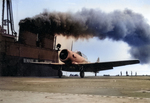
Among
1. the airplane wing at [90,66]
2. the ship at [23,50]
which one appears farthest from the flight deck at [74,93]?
the ship at [23,50]

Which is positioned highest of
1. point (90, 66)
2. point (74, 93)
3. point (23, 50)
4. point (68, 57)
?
point (23, 50)

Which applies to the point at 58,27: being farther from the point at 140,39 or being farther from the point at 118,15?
the point at 140,39

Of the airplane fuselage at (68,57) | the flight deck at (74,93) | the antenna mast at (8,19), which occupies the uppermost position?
the antenna mast at (8,19)

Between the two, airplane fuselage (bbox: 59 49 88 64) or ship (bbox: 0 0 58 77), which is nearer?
airplane fuselage (bbox: 59 49 88 64)

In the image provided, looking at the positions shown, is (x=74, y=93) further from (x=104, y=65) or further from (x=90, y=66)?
(x=90, y=66)

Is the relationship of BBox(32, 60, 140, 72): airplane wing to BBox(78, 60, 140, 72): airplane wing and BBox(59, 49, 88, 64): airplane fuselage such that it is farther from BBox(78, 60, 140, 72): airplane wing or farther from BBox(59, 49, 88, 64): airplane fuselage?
BBox(59, 49, 88, 64): airplane fuselage

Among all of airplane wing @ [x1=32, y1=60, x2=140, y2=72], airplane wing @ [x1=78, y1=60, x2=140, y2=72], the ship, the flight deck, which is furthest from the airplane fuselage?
the flight deck

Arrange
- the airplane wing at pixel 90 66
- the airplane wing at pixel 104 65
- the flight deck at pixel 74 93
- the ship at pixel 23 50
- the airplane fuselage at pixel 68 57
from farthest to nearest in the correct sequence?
the ship at pixel 23 50 → the airplane wing at pixel 90 66 → the airplane fuselage at pixel 68 57 → the airplane wing at pixel 104 65 → the flight deck at pixel 74 93

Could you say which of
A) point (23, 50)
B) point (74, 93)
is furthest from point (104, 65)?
point (74, 93)

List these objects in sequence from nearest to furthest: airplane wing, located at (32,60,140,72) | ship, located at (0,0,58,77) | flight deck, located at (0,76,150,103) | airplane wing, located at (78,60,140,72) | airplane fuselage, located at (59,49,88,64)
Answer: flight deck, located at (0,76,150,103)
airplane wing, located at (78,60,140,72)
airplane fuselage, located at (59,49,88,64)
airplane wing, located at (32,60,140,72)
ship, located at (0,0,58,77)

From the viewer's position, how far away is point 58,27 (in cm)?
3653

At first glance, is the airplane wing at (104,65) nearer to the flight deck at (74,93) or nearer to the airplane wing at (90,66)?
the airplane wing at (90,66)

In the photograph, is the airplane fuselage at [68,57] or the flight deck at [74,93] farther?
the airplane fuselage at [68,57]

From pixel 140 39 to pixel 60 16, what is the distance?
15544mm
